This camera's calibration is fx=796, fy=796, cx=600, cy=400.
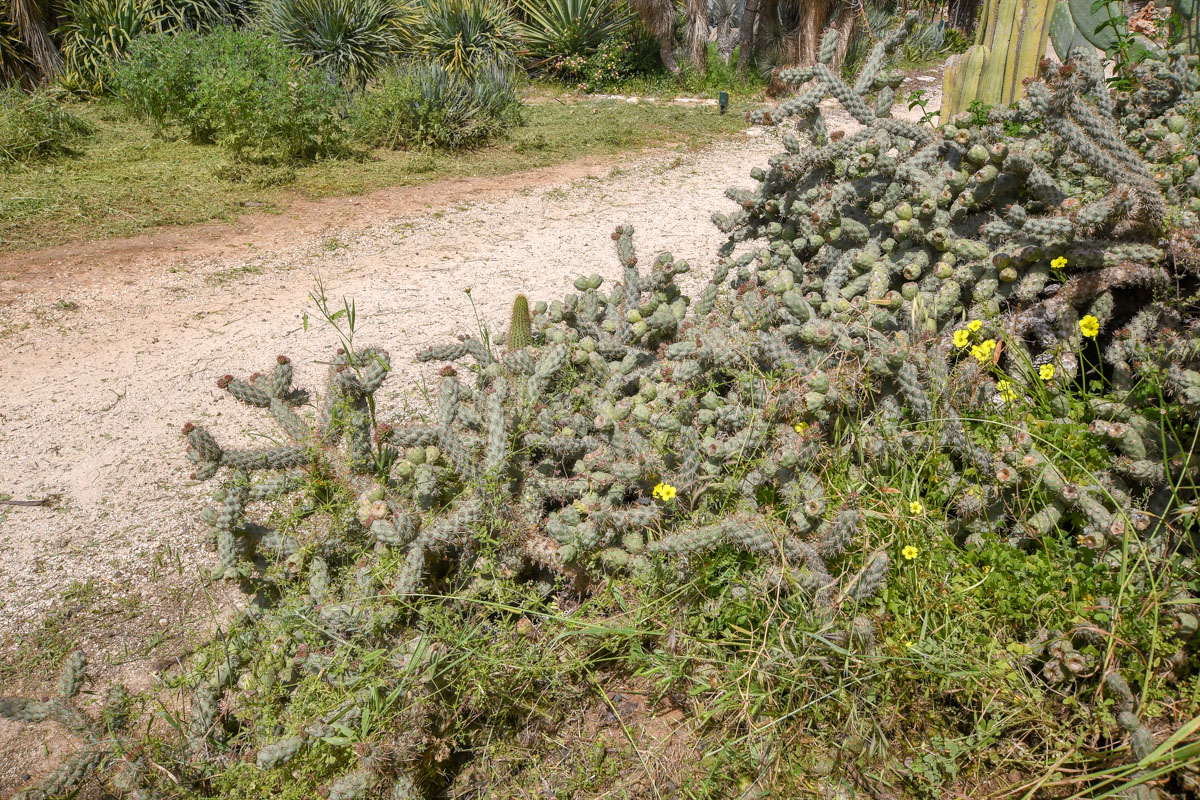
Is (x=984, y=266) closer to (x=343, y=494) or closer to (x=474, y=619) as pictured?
(x=474, y=619)

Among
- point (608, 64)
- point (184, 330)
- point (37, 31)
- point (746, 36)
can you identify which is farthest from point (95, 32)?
point (746, 36)

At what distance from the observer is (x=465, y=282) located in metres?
5.28

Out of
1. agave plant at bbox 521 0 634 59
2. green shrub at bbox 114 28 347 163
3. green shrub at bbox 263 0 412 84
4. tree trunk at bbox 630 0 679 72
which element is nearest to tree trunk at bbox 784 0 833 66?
tree trunk at bbox 630 0 679 72

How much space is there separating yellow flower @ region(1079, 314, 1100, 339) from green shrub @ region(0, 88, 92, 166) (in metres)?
9.02

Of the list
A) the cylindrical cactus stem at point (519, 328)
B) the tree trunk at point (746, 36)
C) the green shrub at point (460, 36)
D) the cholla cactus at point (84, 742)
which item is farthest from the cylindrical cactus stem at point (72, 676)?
the tree trunk at point (746, 36)

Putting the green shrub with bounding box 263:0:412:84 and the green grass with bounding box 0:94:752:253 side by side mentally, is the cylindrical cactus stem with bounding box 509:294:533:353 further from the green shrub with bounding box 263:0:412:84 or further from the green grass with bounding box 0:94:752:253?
the green shrub with bounding box 263:0:412:84

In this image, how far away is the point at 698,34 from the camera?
13.8 m

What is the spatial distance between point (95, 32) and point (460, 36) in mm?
5267

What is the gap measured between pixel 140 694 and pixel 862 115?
370cm

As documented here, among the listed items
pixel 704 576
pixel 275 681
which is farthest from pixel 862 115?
pixel 275 681

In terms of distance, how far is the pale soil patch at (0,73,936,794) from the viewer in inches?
117

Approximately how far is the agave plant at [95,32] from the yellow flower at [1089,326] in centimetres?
1294

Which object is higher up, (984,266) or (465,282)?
(984,266)

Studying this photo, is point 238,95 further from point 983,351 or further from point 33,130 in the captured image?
point 983,351
